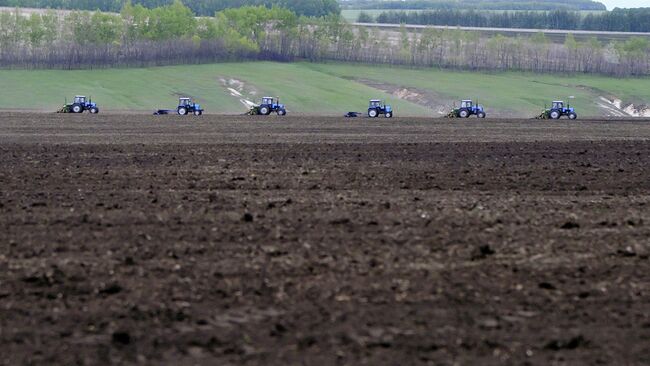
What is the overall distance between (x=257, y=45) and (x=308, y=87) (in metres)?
26.4

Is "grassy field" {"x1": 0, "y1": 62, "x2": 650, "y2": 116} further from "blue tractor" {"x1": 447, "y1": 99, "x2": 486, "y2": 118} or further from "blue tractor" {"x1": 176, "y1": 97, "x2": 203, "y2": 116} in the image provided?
"blue tractor" {"x1": 447, "y1": 99, "x2": 486, "y2": 118}

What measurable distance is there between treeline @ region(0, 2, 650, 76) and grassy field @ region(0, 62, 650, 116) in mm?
4924

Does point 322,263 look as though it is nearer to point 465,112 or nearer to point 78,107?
point 78,107

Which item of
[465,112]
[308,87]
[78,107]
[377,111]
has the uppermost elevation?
[465,112]

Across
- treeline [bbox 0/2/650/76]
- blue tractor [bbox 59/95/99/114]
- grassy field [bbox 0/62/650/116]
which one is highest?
treeline [bbox 0/2/650/76]

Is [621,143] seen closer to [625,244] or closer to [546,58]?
[625,244]

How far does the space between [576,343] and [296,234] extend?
5.90 metres

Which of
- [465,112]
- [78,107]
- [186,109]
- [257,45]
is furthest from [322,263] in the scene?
[257,45]

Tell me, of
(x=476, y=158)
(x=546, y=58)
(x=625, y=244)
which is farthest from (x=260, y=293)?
(x=546, y=58)

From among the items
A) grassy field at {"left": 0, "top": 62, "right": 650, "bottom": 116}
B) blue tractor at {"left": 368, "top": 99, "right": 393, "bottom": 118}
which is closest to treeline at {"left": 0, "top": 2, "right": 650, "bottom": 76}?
grassy field at {"left": 0, "top": 62, "right": 650, "bottom": 116}

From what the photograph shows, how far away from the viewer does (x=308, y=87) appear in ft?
339

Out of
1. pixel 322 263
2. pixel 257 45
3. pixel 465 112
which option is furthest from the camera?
pixel 257 45

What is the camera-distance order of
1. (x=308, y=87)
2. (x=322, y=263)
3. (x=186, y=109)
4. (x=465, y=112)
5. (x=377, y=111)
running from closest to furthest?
(x=322, y=263)
(x=186, y=109)
(x=377, y=111)
(x=465, y=112)
(x=308, y=87)

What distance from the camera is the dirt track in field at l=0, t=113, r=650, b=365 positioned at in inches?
427
